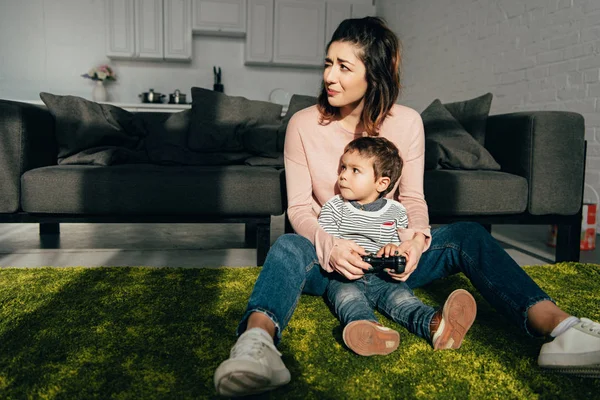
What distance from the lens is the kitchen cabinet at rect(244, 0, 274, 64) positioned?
551 cm

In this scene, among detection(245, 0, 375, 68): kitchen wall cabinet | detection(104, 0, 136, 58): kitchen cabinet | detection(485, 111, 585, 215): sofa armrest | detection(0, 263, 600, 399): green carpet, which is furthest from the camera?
detection(245, 0, 375, 68): kitchen wall cabinet

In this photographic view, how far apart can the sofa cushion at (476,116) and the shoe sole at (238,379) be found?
2.01 metres

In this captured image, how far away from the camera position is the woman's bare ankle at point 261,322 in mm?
982

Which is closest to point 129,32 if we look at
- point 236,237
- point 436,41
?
point 436,41

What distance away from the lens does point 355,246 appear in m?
1.18

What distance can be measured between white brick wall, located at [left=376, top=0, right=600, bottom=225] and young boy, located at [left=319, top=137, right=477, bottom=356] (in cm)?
215

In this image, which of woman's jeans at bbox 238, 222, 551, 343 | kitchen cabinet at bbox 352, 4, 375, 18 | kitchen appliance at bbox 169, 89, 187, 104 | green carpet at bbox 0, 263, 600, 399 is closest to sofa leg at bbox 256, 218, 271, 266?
green carpet at bbox 0, 263, 600, 399

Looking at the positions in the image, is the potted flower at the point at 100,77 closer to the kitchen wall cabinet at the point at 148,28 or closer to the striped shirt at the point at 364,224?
the kitchen wall cabinet at the point at 148,28

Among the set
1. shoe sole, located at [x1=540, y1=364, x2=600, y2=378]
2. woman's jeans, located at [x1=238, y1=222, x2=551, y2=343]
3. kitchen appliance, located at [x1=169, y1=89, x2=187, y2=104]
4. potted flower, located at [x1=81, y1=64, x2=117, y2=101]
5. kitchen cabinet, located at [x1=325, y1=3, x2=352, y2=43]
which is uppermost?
kitchen cabinet, located at [x1=325, y1=3, x2=352, y2=43]

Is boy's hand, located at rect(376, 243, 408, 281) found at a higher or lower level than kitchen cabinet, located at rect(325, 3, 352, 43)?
lower

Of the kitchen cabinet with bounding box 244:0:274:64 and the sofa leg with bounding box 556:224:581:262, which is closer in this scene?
the sofa leg with bounding box 556:224:581:262

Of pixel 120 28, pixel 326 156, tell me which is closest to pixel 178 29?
pixel 120 28

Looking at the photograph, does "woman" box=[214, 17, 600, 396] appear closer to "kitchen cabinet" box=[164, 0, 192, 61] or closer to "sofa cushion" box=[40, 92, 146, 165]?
"sofa cushion" box=[40, 92, 146, 165]

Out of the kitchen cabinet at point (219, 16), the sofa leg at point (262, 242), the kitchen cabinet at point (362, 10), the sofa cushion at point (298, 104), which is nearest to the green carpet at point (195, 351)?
the sofa leg at point (262, 242)
